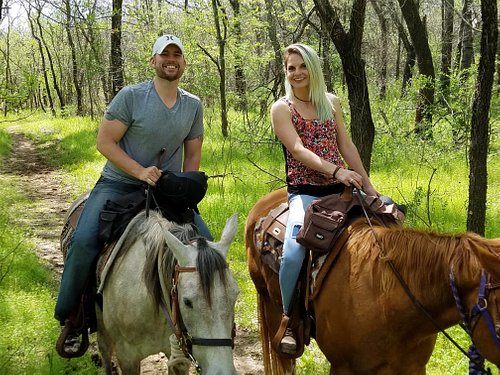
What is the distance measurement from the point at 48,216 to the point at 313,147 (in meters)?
6.36

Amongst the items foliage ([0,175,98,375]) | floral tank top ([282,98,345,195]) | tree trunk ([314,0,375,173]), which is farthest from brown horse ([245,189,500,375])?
tree trunk ([314,0,375,173])

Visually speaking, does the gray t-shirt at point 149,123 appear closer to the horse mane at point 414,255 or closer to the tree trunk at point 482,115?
the horse mane at point 414,255

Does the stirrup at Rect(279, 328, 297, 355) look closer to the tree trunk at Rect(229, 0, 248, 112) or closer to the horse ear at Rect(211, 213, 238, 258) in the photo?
the horse ear at Rect(211, 213, 238, 258)

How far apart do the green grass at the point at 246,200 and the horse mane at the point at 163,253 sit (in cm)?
83

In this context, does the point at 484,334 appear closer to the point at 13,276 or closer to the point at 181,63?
the point at 181,63

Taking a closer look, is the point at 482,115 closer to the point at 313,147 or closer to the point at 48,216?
the point at 313,147

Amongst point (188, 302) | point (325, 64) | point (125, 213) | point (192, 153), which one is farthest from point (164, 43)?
point (325, 64)

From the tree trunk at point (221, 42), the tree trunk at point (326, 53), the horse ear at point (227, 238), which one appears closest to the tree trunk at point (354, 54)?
the tree trunk at point (326, 53)

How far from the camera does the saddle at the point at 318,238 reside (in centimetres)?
289

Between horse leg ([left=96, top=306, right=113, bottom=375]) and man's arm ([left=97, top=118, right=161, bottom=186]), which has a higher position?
man's arm ([left=97, top=118, right=161, bottom=186])

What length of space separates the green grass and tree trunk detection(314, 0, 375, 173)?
3.68ft

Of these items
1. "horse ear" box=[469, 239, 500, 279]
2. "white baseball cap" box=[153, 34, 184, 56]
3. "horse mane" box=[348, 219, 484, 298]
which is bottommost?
"horse mane" box=[348, 219, 484, 298]

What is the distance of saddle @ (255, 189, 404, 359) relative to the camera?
114 inches

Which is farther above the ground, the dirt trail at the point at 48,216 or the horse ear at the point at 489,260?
the horse ear at the point at 489,260
